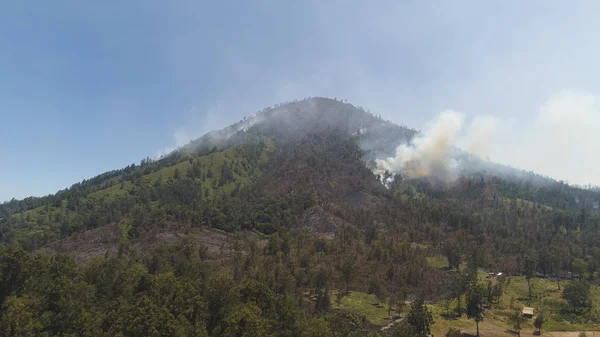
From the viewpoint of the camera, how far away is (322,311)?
89.7 meters

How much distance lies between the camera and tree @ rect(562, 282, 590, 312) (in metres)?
96.0

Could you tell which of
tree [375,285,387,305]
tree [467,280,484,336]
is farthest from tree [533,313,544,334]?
tree [375,285,387,305]

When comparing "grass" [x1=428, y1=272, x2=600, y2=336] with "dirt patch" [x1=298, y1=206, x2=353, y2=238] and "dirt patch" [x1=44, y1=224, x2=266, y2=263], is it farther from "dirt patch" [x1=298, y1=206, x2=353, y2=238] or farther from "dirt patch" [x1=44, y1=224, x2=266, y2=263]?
"dirt patch" [x1=298, y1=206, x2=353, y2=238]

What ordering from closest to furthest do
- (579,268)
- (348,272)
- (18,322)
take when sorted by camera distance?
(18,322)
(348,272)
(579,268)

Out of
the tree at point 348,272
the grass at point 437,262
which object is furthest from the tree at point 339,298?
the grass at point 437,262

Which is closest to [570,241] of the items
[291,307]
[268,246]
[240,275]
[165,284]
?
[268,246]

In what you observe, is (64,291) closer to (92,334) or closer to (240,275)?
(92,334)

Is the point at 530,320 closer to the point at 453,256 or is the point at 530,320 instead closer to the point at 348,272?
the point at 348,272

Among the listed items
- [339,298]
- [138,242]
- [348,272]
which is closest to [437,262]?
[348,272]

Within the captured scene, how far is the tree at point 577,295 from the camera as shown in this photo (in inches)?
3779

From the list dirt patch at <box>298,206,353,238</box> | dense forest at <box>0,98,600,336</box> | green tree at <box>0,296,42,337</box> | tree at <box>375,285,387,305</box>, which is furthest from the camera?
dirt patch at <box>298,206,353,238</box>

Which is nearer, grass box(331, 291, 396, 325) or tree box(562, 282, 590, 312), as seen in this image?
grass box(331, 291, 396, 325)

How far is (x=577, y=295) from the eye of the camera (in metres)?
95.8

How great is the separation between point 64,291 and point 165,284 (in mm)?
16477
